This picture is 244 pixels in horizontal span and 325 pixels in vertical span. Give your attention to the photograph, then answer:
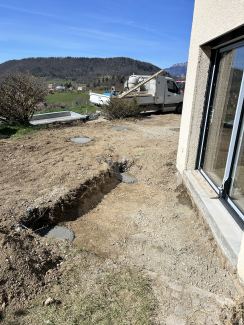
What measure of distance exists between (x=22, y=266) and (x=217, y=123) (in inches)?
147

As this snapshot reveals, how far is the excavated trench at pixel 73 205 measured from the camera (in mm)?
4602

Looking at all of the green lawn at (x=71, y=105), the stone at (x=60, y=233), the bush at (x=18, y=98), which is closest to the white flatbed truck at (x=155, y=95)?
the green lawn at (x=71, y=105)

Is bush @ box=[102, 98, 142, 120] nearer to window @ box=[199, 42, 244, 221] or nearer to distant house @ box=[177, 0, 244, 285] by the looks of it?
distant house @ box=[177, 0, 244, 285]

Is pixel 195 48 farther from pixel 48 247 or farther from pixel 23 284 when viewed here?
pixel 23 284

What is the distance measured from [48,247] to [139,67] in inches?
1868

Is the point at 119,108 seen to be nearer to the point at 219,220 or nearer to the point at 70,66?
the point at 219,220

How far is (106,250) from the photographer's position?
404 cm

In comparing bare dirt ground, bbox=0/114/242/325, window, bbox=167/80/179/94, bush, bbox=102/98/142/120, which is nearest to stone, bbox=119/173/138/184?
bare dirt ground, bbox=0/114/242/325

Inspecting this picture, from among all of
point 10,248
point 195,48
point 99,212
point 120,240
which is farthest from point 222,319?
point 195,48

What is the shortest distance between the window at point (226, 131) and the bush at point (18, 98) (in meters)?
8.36

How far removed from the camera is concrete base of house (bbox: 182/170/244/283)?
11.0 feet

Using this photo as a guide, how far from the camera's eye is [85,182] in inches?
224

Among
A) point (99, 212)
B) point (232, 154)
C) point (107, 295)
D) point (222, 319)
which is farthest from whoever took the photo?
point (99, 212)

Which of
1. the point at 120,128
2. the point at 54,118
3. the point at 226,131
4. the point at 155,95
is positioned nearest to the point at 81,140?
the point at 120,128
